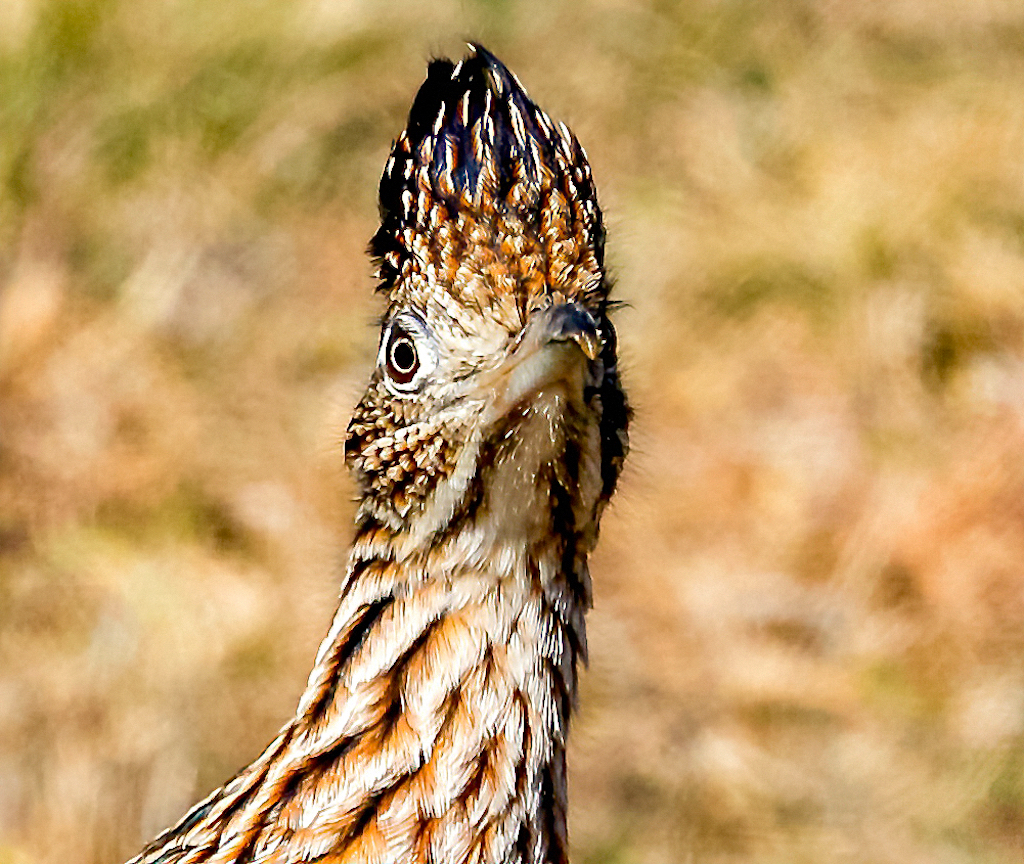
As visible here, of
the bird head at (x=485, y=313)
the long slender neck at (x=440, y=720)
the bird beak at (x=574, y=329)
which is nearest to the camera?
the bird beak at (x=574, y=329)

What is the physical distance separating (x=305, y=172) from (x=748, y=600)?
2.43 meters

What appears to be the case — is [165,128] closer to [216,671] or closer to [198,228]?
[198,228]

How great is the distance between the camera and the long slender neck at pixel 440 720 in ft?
10.8

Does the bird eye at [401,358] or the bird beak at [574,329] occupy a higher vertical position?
the bird eye at [401,358]

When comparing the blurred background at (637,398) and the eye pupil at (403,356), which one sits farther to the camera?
the blurred background at (637,398)

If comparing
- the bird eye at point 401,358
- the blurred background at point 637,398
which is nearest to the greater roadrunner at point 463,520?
the bird eye at point 401,358

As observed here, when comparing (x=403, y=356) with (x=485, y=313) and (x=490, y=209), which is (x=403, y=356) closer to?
(x=485, y=313)

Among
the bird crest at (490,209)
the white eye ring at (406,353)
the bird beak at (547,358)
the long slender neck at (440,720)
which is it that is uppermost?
the bird crest at (490,209)

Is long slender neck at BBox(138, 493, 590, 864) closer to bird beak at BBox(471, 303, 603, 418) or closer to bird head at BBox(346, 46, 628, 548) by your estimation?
bird head at BBox(346, 46, 628, 548)

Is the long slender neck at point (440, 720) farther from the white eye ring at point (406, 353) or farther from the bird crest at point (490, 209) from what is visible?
the bird crest at point (490, 209)

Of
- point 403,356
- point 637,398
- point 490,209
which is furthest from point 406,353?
point 637,398

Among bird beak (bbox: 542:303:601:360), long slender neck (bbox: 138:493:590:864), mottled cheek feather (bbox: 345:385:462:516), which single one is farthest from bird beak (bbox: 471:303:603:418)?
long slender neck (bbox: 138:493:590:864)

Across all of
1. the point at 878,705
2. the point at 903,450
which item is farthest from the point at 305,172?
the point at 878,705

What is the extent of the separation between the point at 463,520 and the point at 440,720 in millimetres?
387
